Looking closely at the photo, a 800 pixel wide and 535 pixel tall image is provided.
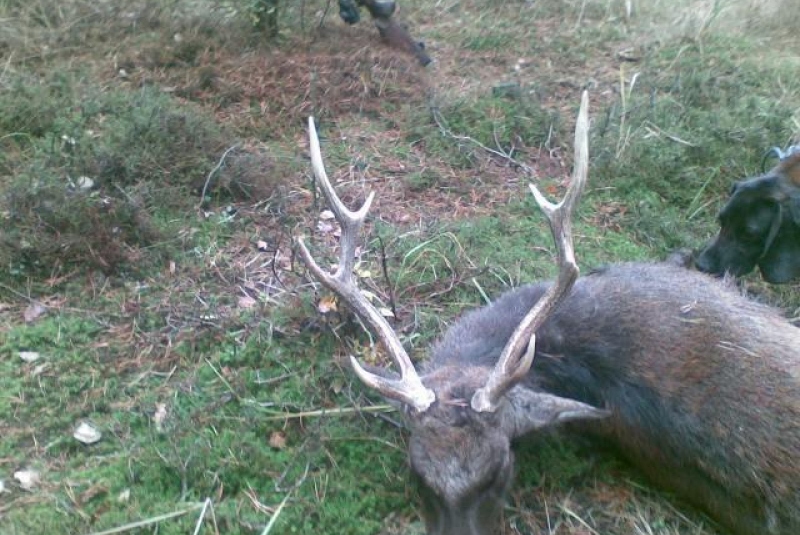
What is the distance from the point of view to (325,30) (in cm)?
747

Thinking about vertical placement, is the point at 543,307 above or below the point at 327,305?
above

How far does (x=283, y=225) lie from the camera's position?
215 inches

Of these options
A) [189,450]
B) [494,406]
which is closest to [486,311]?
[494,406]

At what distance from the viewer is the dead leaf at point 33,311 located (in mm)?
4660

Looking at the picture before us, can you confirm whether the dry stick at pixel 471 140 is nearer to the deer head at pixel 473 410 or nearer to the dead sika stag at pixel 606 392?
the dead sika stag at pixel 606 392

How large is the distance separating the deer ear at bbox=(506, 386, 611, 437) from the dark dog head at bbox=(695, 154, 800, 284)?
1.79m

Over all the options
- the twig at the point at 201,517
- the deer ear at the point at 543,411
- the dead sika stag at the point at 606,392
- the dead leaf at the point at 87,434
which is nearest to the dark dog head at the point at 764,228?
the dead sika stag at the point at 606,392

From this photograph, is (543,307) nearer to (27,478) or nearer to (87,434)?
(87,434)

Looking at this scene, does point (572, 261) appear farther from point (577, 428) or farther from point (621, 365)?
point (577, 428)

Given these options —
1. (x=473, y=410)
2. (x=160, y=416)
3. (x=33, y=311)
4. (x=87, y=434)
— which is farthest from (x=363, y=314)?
(x=33, y=311)

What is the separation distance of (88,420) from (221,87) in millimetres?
3152

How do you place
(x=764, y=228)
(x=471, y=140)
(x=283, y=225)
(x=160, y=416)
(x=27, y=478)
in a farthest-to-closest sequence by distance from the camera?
(x=471, y=140)
(x=283, y=225)
(x=764, y=228)
(x=160, y=416)
(x=27, y=478)

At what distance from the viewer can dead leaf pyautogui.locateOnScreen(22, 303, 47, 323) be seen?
466 cm

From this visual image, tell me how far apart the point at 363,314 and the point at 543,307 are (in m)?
0.76
